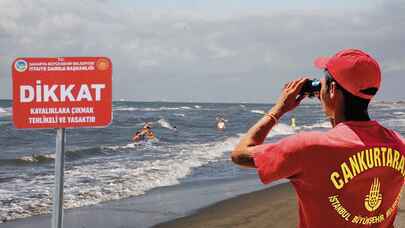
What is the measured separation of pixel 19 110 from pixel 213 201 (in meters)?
7.89

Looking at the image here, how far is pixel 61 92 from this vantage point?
132 inches

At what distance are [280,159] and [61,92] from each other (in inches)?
73.3

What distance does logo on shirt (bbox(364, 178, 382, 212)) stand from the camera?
6.52 ft

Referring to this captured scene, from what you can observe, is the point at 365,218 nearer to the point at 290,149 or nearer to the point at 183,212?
the point at 290,149

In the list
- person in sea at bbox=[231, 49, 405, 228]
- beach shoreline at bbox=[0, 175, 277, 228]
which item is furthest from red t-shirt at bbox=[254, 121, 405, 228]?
beach shoreline at bbox=[0, 175, 277, 228]

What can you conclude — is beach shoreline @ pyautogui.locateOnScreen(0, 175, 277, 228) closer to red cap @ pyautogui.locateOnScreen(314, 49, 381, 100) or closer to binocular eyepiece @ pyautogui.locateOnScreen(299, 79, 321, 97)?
binocular eyepiece @ pyautogui.locateOnScreen(299, 79, 321, 97)

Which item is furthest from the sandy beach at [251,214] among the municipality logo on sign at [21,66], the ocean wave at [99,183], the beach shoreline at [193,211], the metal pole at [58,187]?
the municipality logo on sign at [21,66]

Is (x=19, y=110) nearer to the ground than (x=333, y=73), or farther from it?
nearer to the ground

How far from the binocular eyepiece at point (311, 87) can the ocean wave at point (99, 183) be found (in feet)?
26.9

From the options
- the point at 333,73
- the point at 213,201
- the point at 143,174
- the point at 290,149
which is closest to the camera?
the point at 290,149

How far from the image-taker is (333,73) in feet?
6.59

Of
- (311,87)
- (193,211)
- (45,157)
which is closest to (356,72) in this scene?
(311,87)

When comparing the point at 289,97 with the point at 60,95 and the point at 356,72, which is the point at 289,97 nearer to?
the point at 356,72

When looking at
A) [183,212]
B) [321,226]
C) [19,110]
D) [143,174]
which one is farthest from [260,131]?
[143,174]
